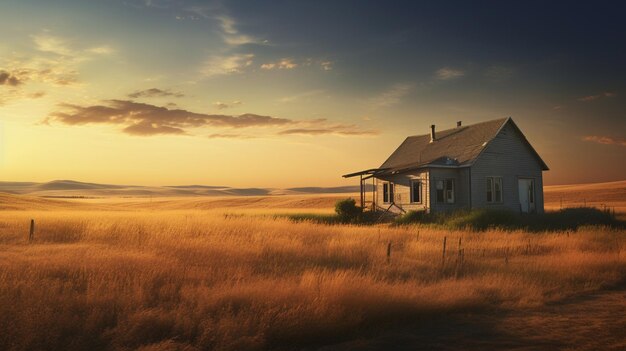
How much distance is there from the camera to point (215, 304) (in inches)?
313

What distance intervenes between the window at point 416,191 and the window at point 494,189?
15.4ft

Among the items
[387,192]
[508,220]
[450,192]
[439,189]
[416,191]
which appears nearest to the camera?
[508,220]

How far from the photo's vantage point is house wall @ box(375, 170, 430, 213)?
31881 millimetres

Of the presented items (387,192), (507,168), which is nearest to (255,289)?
(387,192)

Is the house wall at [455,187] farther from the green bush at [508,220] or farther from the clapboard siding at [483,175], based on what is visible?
the green bush at [508,220]

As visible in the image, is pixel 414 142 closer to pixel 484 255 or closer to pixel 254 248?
pixel 484 255

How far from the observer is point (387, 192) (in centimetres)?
3606

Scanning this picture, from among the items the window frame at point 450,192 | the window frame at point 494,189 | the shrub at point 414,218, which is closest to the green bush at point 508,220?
the shrub at point 414,218

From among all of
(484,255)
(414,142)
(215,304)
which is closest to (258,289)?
(215,304)

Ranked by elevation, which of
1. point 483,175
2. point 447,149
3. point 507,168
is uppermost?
point 447,149

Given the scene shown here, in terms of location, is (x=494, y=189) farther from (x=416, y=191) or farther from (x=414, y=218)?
(x=414, y=218)

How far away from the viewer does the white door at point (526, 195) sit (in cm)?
3450

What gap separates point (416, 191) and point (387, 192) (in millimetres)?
3494

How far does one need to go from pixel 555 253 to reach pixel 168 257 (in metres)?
12.9
